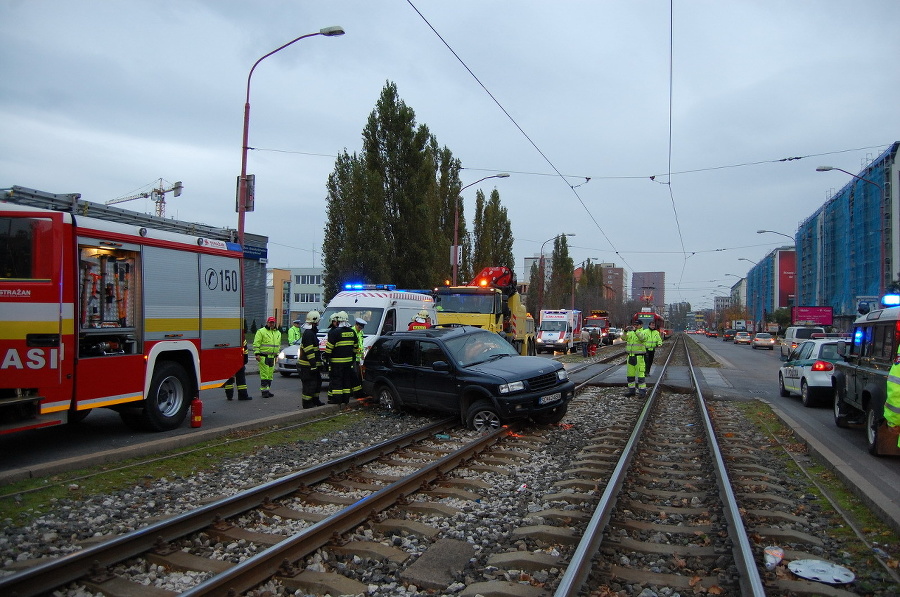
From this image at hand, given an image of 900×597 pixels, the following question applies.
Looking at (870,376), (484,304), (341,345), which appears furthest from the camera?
(484,304)

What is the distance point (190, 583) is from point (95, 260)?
18.4 ft

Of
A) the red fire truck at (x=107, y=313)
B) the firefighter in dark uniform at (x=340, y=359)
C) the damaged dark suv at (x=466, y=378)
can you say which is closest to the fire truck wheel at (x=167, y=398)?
the red fire truck at (x=107, y=313)

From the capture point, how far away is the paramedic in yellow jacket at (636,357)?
14.4 metres

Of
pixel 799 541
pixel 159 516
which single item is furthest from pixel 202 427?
pixel 799 541

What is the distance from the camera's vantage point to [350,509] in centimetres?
564

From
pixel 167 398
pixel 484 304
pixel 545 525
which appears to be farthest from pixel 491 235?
pixel 545 525

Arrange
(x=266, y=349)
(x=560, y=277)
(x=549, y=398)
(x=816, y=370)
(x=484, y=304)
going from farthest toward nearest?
(x=560, y=277), (x=484, y=304), (x=816, y=370), (x=266, y=349), (x=549, y=398)

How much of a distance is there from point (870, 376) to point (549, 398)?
4.39 m

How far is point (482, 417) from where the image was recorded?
33.2ft

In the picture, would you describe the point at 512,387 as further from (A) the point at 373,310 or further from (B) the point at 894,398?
(A) the point at 373,310

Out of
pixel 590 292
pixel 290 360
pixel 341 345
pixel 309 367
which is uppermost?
pixel 590 292

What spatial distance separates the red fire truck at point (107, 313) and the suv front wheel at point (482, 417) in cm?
419

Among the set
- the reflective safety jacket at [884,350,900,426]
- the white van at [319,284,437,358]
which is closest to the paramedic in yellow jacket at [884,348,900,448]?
the reflective safety jacket at [884,350,900,426]

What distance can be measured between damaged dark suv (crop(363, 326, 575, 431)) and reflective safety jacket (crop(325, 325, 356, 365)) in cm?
42
